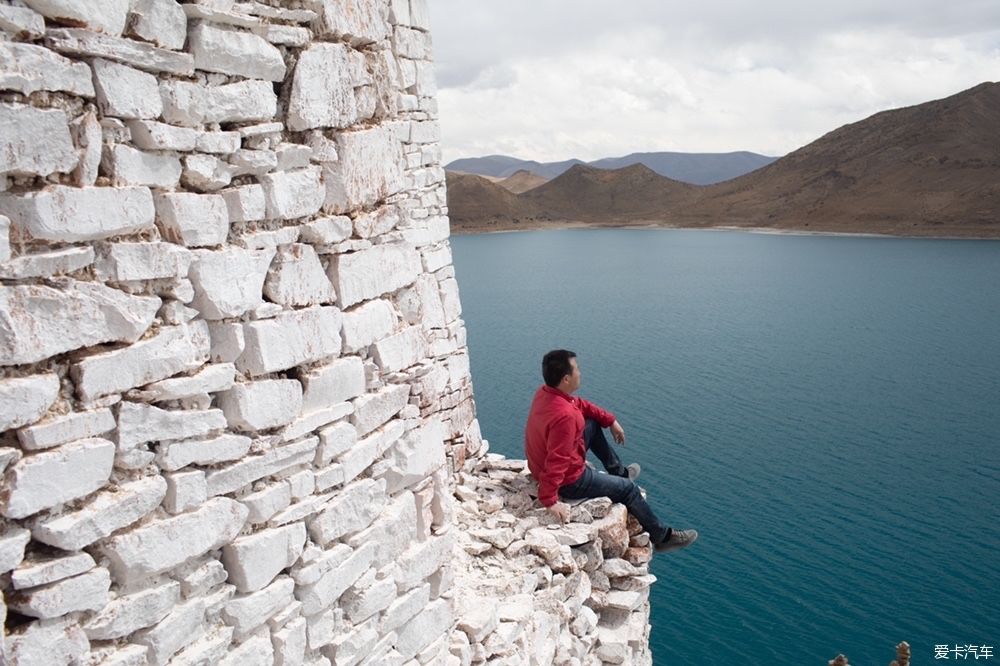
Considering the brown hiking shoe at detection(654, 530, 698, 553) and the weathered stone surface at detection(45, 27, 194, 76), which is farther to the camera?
the brown hiking shoe at detection(654, 530, 698, 553)

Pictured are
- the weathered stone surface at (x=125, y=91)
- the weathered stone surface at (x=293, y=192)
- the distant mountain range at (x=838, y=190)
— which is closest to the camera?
the weathered stone surface at (x=125, y=91)

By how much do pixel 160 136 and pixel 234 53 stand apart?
38 centimetres

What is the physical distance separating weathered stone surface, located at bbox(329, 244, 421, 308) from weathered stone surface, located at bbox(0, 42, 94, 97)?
1.04 m

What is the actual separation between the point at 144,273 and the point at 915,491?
16159 millimetres

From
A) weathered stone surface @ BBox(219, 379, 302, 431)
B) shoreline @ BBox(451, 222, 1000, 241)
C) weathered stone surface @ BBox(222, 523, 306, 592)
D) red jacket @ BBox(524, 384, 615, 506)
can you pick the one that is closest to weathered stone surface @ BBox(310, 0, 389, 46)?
weathered stone surface @ BBox(219, 379, 302, 431)

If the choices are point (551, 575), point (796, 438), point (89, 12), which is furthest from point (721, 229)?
point (89, 12)

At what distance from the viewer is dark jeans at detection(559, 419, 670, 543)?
611cm

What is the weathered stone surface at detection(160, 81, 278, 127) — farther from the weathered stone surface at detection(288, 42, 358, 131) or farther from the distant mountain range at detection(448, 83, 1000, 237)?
the distant mountain range at detection(448, 83, 1000, 237)

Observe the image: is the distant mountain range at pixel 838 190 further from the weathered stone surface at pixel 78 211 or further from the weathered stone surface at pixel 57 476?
the weathered stone surface at pixel 57 476

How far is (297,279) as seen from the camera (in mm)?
2738

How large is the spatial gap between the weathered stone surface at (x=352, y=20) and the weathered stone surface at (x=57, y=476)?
5.06 ft

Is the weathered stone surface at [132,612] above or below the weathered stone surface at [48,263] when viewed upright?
below

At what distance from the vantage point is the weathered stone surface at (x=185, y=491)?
232cm

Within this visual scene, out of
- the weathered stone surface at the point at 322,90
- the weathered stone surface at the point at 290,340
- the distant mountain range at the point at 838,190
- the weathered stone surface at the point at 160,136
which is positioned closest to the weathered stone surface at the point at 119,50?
the weathered stone surface at the point at 160,136
